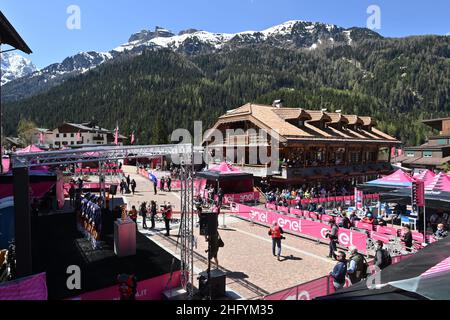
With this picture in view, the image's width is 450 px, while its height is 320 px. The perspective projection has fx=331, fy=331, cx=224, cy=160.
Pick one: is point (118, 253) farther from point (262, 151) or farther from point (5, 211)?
point (262, 151)

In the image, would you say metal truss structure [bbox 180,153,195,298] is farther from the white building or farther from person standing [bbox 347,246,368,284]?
the white building

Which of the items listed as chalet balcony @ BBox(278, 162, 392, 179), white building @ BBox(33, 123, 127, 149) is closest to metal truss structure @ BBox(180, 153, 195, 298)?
chalet balcony @ BBox(278, 162, 392, 179)

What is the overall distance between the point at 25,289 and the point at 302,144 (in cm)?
2874

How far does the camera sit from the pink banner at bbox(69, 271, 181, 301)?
8.41m

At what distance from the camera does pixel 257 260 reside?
13398mm

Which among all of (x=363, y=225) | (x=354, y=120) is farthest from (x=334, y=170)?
(x=363, y=225)

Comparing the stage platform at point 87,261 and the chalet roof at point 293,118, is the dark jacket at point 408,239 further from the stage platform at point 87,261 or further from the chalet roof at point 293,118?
the chalet roof at point 293,118

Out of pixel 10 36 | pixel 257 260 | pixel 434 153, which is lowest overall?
pixel 257 260

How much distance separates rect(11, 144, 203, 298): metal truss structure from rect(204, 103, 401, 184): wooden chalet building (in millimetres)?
20242

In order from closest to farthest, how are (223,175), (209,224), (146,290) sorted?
(146,290), (209,224), (223,175)

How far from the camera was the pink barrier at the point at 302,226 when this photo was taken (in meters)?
14.5

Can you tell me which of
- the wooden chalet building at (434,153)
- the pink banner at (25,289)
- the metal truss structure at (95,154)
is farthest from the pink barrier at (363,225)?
the wooden chalet building at (434,153)

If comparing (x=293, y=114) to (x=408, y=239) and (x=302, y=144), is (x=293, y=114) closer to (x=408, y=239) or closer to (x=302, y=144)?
(x=302, y=144)

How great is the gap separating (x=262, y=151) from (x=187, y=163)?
22.9 meters
